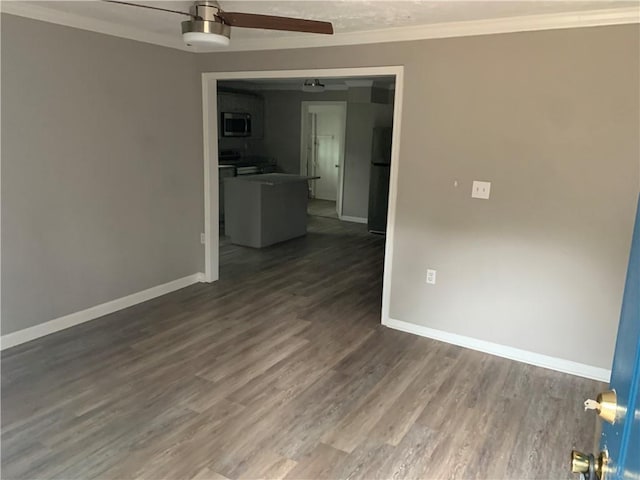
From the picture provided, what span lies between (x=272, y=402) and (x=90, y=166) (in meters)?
2.31

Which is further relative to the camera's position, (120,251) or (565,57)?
(120,251)

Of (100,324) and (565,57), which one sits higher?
(565,57)

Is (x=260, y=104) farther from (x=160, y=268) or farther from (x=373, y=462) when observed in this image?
(x=373, y=462)

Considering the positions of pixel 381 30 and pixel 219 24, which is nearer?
pixel 219 24

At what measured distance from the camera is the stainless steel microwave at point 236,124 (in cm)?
795

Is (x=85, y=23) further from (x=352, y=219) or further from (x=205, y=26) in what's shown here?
(x=352, y=219)

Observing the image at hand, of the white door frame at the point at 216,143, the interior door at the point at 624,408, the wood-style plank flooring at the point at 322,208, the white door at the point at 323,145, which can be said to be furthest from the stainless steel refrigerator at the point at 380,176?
the interior door at the point at 624,408

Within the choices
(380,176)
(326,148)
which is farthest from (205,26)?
(326,148)

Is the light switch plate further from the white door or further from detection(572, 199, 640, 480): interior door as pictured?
the white door

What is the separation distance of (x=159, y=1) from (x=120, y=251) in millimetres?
2074

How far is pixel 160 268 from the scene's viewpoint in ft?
14.3

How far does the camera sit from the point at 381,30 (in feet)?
11.0

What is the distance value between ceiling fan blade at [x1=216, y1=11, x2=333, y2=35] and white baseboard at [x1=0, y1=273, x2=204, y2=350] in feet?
8.53

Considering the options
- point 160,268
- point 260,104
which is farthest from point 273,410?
point 260,104
